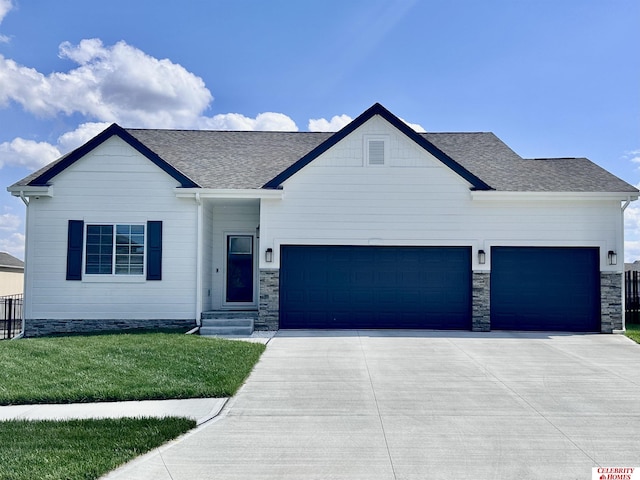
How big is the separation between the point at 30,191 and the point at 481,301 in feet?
40.7

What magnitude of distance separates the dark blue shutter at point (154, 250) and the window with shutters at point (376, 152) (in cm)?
595

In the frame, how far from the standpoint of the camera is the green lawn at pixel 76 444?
486 centimetres

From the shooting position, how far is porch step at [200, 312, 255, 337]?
1373 cm

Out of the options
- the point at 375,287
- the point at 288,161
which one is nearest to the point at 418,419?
the point at 375,287

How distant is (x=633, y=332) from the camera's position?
14.4 m

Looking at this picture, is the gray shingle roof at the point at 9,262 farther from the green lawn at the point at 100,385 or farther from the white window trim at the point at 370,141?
the white window trim at the point at 370,141

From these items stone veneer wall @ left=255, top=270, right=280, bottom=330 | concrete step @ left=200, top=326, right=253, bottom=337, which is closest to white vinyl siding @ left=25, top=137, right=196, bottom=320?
concrete step @ left=200, top=326, right=253, bottom=337

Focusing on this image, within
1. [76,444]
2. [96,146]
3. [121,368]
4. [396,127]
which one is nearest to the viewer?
[76,444]

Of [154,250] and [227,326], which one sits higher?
[154,250]

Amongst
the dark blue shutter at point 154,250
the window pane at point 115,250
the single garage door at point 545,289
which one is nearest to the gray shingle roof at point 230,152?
the dark blue shutter at point 154,250

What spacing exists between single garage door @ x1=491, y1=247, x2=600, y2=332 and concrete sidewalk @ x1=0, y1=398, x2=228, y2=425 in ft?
31.2

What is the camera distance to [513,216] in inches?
573

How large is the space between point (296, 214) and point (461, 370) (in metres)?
6.66

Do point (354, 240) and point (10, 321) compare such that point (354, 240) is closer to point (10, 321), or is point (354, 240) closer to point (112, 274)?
point (112, 274)
